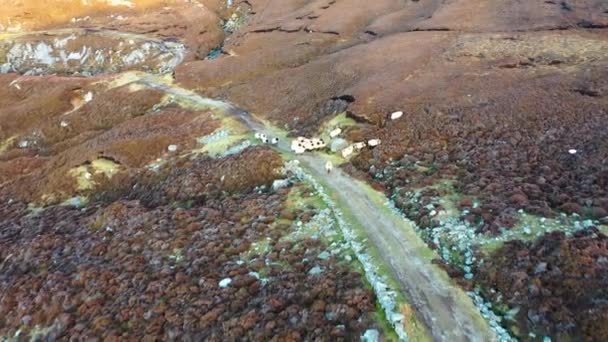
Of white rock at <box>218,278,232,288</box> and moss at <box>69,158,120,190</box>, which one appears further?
moss at <box>69,158,120,190</box>

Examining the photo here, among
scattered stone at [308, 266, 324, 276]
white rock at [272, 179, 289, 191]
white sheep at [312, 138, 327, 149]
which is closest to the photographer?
scattered stone at [308, 266, 324, 276]

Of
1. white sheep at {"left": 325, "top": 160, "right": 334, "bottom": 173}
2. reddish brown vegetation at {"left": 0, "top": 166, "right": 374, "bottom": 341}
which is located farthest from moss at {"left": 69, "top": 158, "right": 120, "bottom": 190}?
white sheep at {"left": 325, "top": 160, "right": 334, "bottom": 173}

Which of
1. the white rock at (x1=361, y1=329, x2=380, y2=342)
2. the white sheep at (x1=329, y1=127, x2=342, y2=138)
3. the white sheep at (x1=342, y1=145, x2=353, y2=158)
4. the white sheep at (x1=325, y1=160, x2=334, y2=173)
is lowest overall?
the white sheep at (x1=329, y1=127, x2=342, y2=138)

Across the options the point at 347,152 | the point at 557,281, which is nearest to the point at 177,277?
the point at 347,152

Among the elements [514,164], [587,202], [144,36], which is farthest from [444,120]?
[144,36]

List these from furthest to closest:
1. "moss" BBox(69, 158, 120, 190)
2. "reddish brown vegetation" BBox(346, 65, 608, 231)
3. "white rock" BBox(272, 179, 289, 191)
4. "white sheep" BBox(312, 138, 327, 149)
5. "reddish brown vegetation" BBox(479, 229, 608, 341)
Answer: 1. "moss" BBox(69, 158, 120, 190)
2. "white sheep" BBox(312, 138, 327, 149)
3. "white rock" BBox(272, 179, 289, 191)
4. "reddish brown vegetation" BBox(346, 65, 608, 231)
5. "reddish brown vegetation" BBox(479, 229, 608, 341)

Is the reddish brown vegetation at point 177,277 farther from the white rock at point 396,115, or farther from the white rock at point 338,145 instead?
the white rock at point 396,115

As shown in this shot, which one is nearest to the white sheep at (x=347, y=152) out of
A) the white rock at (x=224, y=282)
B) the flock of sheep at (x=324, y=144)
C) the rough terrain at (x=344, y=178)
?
the flock of sheep at (x=324, y=144)

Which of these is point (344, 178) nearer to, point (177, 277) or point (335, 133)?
point (335, 133)

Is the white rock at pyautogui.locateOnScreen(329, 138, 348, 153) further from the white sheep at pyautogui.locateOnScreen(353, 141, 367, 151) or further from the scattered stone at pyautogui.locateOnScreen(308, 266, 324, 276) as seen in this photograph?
the scattered stone at pyautogui.locateOnScreen(308, 266, 324, 276)
